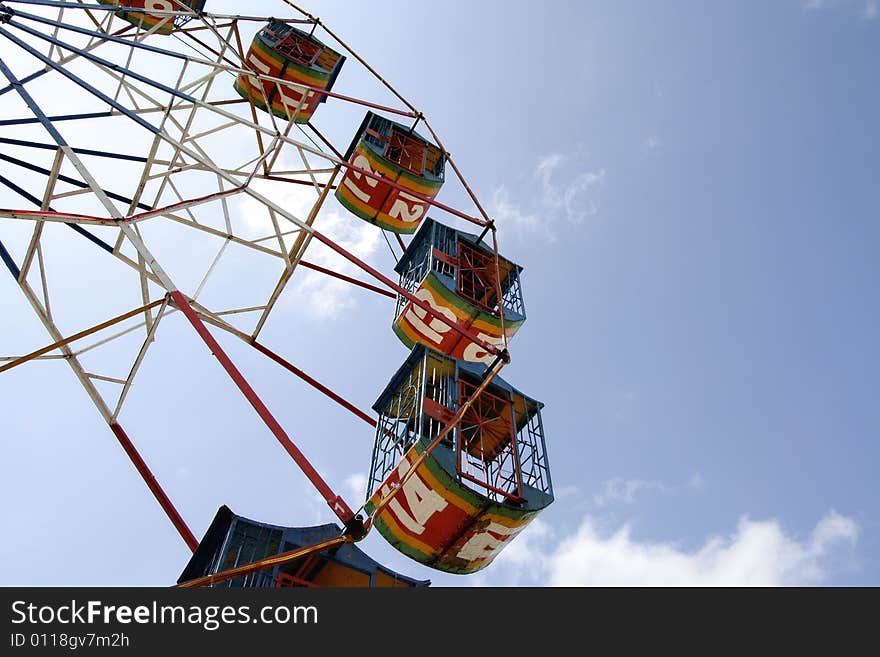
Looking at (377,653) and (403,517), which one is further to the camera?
(403,517)

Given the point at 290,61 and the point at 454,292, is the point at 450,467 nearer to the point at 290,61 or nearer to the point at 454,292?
the point at 454,292

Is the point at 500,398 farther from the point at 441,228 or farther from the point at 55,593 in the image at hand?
the point at 55,593

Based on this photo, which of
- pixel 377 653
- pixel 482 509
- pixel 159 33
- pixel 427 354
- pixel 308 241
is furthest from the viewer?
pixel 159 33

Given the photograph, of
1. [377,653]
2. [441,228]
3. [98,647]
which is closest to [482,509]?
[377,653]

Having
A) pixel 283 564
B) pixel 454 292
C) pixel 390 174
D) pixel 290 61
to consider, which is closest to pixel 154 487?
pixel 283 564

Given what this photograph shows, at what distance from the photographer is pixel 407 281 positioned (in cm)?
2109

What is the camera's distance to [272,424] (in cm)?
965

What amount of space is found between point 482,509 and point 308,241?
267 inches

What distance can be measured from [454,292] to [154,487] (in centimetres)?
933

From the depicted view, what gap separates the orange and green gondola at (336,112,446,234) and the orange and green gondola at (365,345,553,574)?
26.2 feet

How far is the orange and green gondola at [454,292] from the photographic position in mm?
19141

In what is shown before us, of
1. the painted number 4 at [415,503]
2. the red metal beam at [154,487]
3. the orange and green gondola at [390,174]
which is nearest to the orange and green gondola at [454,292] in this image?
the orange and green gondola at [390,174]

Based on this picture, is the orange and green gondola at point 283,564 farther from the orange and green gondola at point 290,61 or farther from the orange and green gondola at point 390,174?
the orange and green gondola at point 290,61

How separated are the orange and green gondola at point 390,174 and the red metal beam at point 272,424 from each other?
1236cm
